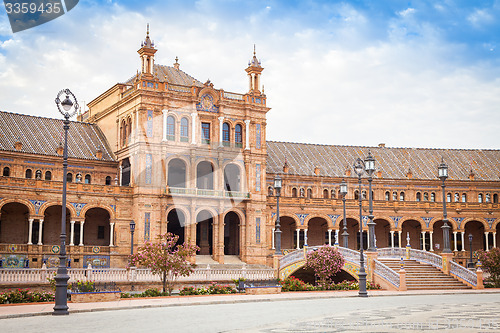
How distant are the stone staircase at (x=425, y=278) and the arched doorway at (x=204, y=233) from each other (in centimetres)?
1870

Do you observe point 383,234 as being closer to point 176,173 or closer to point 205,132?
point 205,132

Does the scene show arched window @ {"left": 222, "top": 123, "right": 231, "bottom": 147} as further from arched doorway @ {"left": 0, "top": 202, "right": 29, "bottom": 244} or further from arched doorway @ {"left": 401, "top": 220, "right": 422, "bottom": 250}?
arched doorway @ {"left": 401, "top": 220, "right": 422, "bottom": 250}

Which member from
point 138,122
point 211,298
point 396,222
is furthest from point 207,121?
point 211,298

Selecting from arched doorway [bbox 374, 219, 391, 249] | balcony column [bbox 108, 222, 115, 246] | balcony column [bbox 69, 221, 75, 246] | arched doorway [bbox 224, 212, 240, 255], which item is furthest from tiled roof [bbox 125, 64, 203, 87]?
arched doorway [bbox 374, 219, 391, 249]

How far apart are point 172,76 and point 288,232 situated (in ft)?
62.2

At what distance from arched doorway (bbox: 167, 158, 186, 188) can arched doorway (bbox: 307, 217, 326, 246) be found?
15151mm

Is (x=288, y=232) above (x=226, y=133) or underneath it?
underneath

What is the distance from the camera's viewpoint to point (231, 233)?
58250 millimetres

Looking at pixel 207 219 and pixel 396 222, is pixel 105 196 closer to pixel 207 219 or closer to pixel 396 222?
pixel 207 219

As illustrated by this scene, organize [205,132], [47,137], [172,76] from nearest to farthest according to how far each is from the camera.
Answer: [47,137] → [205,132] → [172,76]

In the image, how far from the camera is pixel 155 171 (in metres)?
52.2

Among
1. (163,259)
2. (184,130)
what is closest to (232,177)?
(184,130)

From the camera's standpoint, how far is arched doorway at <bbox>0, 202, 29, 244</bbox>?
158ft

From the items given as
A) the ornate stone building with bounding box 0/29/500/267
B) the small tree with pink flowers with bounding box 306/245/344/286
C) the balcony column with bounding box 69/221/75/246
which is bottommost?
the small tree with pink flowers with bounding box 306/245/344/286
